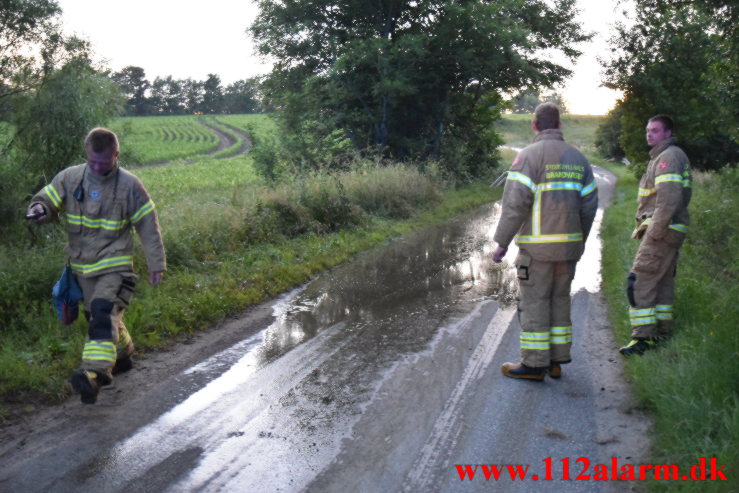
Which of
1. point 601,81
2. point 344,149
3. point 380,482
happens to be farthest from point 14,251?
point 601,81

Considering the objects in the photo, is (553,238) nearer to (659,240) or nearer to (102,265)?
(659,240)

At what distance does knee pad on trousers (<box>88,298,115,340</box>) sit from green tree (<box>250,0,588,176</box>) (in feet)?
46.7

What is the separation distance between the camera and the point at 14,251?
23.6ft

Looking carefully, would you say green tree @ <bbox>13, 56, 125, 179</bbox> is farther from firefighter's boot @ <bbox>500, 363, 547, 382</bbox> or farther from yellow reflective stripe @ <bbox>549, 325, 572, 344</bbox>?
yellow reflective stripe @ <bbox>549, 325, 572, 344</bbox>

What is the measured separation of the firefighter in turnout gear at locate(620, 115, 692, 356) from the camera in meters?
5.65

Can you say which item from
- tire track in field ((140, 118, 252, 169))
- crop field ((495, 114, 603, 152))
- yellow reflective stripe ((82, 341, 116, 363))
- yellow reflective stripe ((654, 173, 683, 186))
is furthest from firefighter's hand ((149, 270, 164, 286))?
crop field ((495, 114, 603, 152))

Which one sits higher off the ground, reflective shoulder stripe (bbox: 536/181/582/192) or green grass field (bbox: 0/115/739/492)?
reflective shoulder stripe (bbox: 536/181/582/192)

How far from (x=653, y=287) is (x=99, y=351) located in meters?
4.95

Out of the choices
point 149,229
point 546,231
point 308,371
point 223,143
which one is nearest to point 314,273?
point 308,371

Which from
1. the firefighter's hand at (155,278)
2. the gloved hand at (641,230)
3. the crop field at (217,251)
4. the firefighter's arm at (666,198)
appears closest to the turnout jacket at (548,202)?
the firefighter's arm at (666,198)

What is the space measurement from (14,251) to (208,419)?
13.3 feet

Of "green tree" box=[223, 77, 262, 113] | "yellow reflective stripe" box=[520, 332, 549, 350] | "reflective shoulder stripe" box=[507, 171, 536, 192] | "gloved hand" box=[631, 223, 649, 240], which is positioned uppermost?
"green tree" box=[223, 77, 262, 113]

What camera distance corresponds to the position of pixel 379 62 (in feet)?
63.1

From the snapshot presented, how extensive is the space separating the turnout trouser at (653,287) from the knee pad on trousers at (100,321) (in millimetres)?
4730
